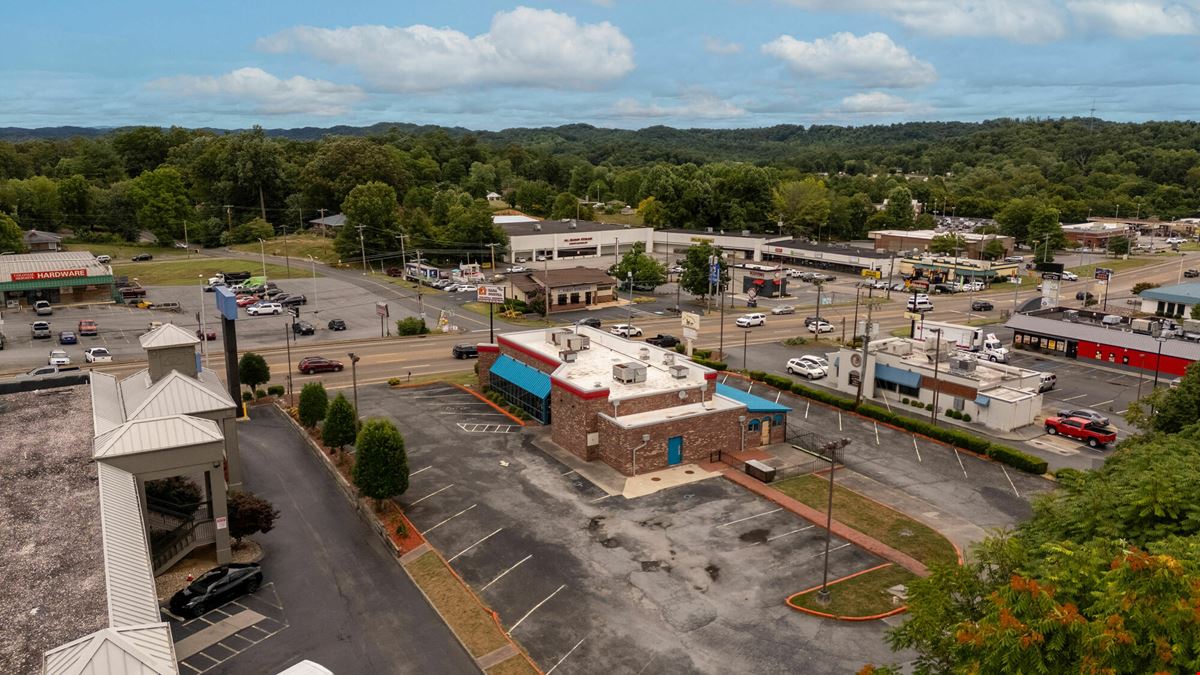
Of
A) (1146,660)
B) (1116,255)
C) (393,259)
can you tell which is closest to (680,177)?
(393,259)

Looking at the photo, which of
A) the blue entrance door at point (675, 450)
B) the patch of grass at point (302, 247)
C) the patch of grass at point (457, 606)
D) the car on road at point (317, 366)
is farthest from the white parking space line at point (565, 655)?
the patch of grass at point (302, 247)

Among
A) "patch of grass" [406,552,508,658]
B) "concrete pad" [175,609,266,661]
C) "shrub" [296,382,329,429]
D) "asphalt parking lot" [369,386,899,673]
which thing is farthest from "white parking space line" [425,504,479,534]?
"shrub" [296,382,329,429]

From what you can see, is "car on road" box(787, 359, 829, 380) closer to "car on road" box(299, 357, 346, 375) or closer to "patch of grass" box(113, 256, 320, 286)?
"car on road" box(299, 357, 346, 375)

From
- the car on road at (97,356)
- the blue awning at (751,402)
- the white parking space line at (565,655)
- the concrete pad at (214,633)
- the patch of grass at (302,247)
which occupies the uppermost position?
the patch of grass at (302,247)

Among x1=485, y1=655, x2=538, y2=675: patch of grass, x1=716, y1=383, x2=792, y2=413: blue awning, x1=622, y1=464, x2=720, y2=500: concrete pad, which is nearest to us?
x1=485, y1=655, x2=538, y2=675: patch of grass

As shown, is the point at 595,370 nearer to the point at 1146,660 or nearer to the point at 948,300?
the point at 1146,660

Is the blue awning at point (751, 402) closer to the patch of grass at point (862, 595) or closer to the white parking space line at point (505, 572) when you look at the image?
the patch of grass at point (862, 595)
